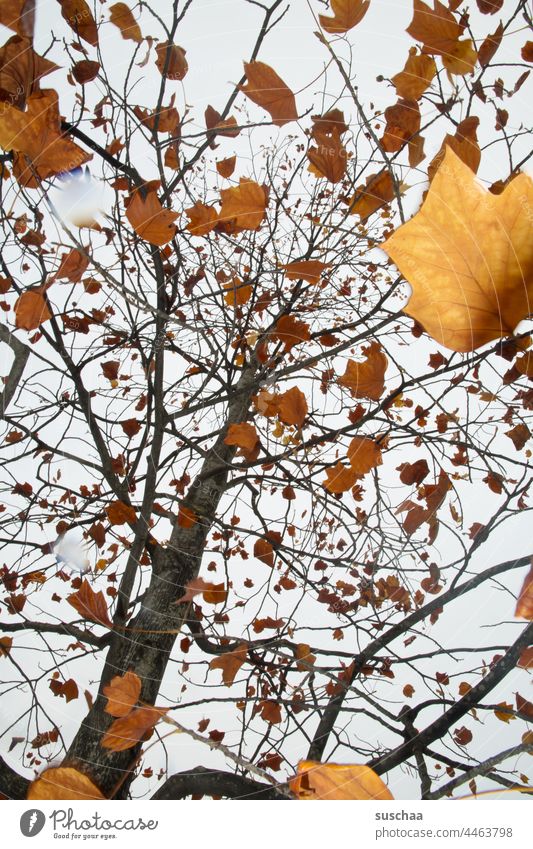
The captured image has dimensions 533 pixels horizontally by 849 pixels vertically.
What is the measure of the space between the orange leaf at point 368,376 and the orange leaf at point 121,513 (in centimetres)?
36

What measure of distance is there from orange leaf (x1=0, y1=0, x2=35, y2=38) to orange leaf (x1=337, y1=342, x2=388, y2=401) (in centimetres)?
55

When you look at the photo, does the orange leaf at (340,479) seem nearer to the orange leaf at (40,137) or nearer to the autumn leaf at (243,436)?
the autumn leaf at (243,436)

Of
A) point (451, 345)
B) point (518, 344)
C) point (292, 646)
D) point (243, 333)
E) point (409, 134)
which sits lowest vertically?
point (292, 646)

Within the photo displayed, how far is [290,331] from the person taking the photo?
833 millimetres

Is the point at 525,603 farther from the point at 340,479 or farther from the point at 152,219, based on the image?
the point at 152,219

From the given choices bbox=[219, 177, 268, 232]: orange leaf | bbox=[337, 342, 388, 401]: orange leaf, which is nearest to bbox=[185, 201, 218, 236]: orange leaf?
bbox=[219, 177, 268, 232]: orange leaf

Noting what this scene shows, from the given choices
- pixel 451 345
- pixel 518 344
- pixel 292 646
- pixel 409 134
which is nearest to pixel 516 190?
pixel 451 345

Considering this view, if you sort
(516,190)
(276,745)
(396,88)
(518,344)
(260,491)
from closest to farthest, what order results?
(516,190), (518,344), (396,88), (276,745), (260,491)

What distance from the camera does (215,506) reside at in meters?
0.91

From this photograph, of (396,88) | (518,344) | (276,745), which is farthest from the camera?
(276,745)

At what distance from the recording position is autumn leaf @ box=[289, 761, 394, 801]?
0.47m

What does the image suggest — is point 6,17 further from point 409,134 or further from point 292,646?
point 292,646

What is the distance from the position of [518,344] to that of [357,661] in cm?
42

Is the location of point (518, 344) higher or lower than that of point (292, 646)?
higher
